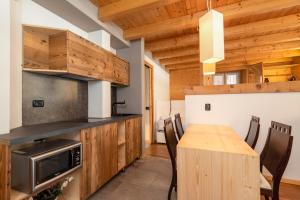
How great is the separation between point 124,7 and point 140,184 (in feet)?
8.11

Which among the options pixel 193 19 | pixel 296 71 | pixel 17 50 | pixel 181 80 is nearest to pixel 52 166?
pixel 17 50

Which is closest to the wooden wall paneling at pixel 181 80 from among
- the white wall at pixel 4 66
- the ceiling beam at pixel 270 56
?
the ceiling beam at pixel 270 56

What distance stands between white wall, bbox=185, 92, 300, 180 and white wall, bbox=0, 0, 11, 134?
230 cm

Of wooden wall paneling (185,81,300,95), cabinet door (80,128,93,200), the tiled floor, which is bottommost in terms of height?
the tiled floor

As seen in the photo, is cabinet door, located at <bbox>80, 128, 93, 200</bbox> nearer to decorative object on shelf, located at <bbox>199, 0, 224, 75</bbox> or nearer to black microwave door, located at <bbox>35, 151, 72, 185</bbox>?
black microwave door, located at <bbox>35, 151, 72, 185</bbox>

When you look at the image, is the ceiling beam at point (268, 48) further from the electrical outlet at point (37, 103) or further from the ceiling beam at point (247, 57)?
the electrical outlet at point (37, 103)

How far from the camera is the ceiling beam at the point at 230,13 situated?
2277 millimetres

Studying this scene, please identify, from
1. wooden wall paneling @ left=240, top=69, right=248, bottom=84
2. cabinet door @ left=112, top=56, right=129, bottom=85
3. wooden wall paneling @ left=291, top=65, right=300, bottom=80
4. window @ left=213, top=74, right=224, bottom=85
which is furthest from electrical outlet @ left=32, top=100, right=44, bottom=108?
wooden wall paneling @ left=291, top=65, right=300, bottom=80

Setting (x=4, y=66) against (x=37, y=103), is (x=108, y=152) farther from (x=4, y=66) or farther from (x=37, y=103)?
(x=4, y=66)

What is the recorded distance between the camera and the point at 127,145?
2.76 meters

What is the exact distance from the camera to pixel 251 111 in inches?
94.8

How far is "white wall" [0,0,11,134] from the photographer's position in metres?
1.36

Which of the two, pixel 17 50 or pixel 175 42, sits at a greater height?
pixel 175 42

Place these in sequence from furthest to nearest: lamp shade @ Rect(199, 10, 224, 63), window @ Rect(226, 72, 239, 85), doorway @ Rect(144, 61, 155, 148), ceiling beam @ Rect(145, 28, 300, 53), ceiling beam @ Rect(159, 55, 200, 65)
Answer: window @ Rect(226, 72, 239, 85), ceiling beam @ Rect(159, 55, 200, 65), doorway @ Rect(144, 61, 155, 148), ceiling beam @ Rect(145, 28, 300, 53), lamp shade @ Rect(199, 10, 224, 63)
